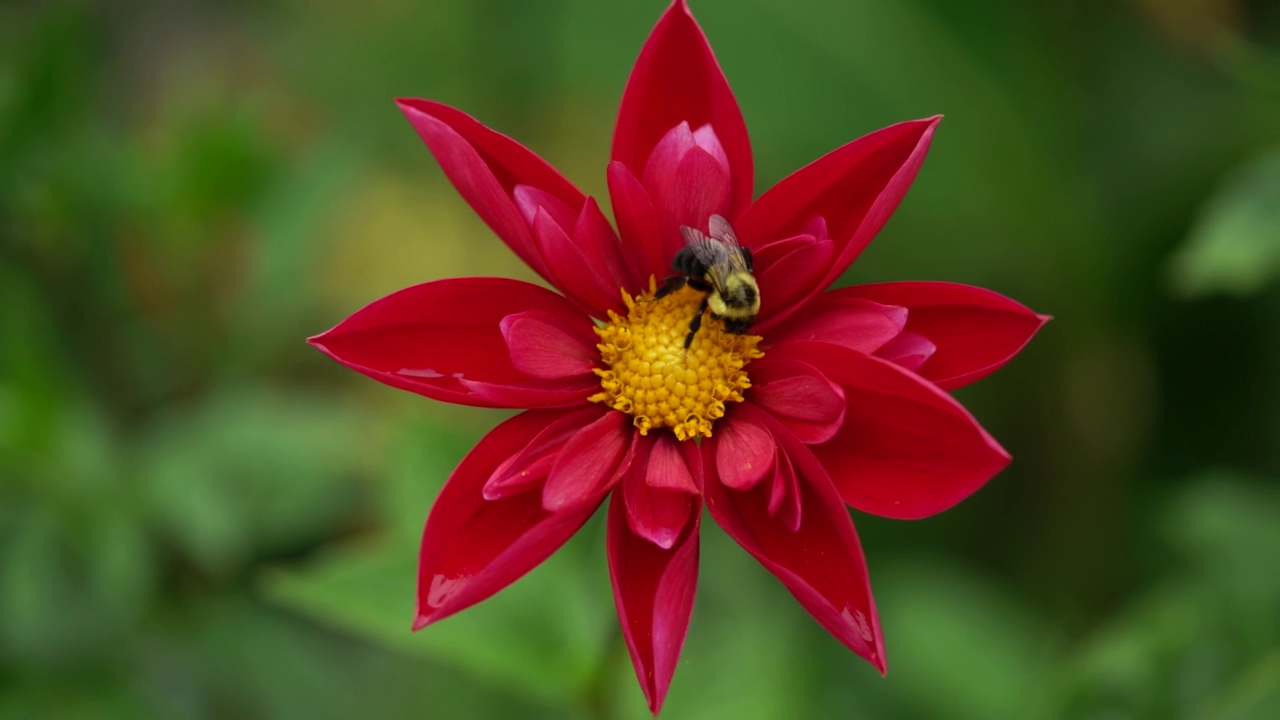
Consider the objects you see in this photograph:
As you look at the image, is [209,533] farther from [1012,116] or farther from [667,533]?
[1012,116]

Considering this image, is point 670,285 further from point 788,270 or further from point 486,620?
point 486,620

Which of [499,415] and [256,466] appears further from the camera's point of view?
[499,415]

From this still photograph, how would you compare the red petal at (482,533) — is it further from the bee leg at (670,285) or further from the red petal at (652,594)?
the bee leg at (670,285)

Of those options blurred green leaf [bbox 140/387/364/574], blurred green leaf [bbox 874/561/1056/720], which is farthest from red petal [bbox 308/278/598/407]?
blurred green leaf [bbox 874/561/1056/720]

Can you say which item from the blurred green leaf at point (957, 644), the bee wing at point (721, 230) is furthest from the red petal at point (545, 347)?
the blurred green leaf at point (957, 644)

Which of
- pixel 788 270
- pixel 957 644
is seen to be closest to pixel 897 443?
pixel 788 270

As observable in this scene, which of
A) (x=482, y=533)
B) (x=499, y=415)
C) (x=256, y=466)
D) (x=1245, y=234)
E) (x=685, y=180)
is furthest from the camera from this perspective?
(x=499, y=415)
